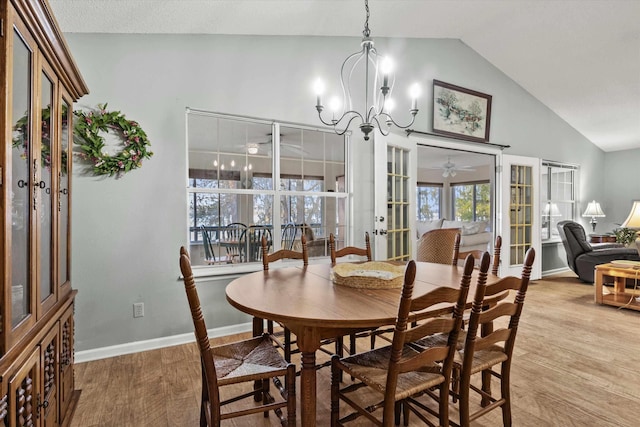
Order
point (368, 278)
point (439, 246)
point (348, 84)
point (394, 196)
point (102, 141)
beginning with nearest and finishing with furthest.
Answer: point (368, 278), point (102, 141), point (439, 246), point (348, 84), point (394, 196)

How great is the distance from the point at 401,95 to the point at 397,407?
337 centimetres

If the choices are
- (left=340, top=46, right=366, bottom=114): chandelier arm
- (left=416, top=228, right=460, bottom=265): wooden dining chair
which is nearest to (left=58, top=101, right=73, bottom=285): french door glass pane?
(left=340, top=46, right=366, bottom=114): chandelier arm

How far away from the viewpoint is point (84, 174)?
2.64 meters

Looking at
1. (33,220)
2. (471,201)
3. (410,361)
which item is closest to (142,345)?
(33,220)

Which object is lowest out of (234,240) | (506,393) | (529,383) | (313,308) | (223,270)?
(529,383)

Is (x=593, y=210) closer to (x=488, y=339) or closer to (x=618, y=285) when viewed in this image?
(x=618, y=285)

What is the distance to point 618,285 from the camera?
13.6 ft

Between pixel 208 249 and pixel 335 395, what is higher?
pixel 208 249

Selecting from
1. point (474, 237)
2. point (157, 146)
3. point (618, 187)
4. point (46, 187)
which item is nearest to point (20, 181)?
point (46, 187)

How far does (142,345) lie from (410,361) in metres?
2.35

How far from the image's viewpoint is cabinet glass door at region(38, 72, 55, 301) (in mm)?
1508

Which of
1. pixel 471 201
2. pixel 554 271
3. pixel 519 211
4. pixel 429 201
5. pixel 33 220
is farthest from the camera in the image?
pixel 429 201

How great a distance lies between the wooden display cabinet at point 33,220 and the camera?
1.10 metres

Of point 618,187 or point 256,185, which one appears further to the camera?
point 618,187
